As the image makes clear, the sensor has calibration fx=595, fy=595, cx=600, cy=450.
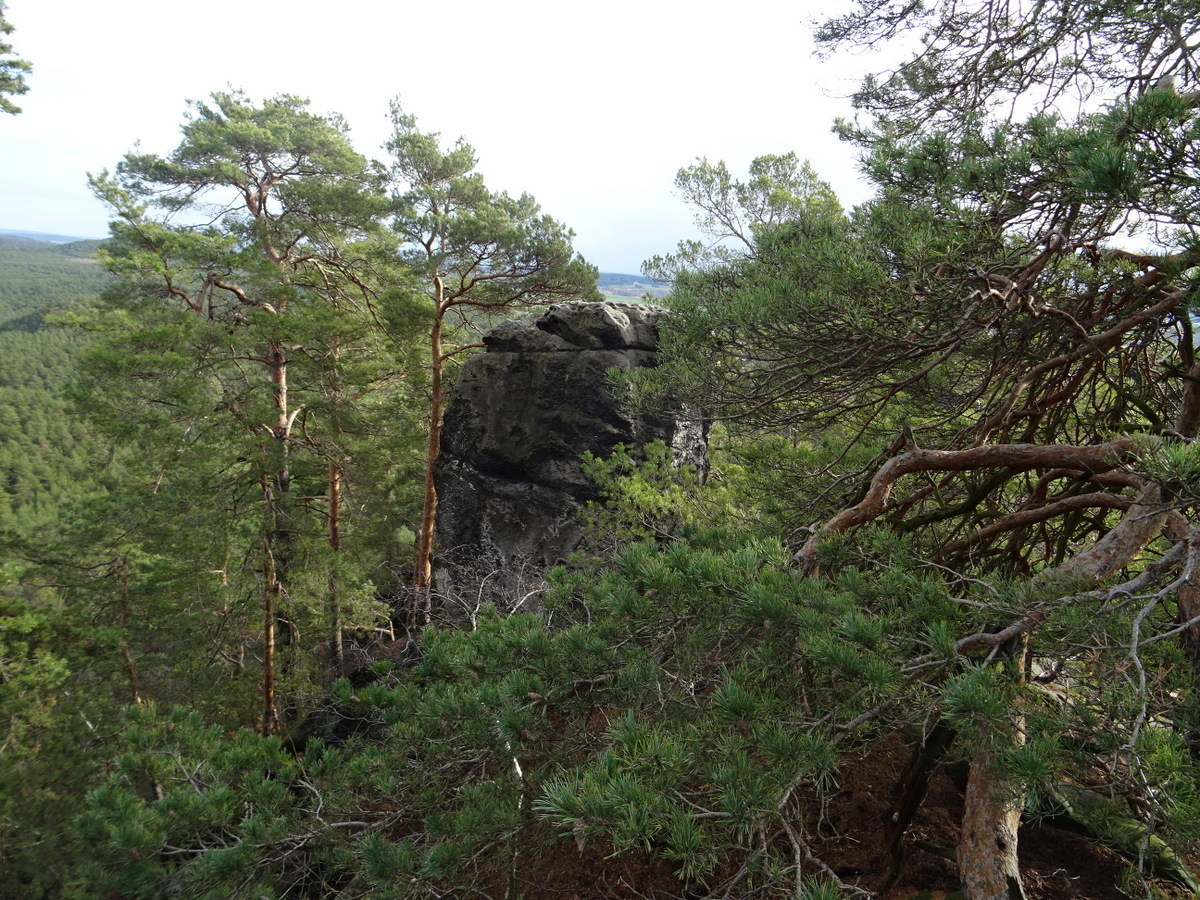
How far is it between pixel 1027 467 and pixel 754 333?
130cm

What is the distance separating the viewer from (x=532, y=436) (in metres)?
9.00

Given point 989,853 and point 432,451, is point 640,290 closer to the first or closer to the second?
point 432,451

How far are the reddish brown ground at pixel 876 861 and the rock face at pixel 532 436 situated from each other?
536cm

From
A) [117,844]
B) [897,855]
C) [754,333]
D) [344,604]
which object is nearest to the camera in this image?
[117,844]

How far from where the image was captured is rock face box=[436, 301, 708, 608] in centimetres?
857

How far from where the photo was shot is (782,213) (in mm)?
11203

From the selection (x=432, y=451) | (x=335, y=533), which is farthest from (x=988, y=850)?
(x=335, y=533)

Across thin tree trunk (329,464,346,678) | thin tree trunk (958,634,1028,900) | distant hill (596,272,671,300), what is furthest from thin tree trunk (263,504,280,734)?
thin tree trunk (958,634,1028,900)

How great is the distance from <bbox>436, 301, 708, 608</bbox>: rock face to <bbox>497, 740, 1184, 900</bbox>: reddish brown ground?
5360 millimetres

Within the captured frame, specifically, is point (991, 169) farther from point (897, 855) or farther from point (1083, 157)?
point (897, 855)

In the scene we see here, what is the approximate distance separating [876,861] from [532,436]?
7118 millimetres

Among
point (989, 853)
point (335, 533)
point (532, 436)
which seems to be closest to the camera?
point (989, 853)

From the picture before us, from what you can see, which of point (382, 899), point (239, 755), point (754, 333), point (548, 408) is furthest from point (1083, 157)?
point (548, 408)

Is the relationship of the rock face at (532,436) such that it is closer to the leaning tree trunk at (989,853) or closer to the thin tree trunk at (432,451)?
the thin tree trunk at (432,451)
